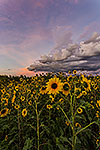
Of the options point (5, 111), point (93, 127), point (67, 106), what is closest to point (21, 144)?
point (5, 111)

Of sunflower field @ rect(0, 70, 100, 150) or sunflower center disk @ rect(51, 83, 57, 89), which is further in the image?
sunflower center disk @ rect(51, 83, 57, 89)

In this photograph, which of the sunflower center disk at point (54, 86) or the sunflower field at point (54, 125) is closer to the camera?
the sunflower field at point (54, 125)

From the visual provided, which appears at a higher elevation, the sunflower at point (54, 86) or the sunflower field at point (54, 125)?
the sunflower at point (54, 86)

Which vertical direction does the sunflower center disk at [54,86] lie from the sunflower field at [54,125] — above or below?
above

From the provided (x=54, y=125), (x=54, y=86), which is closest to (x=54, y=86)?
(x=54, y=86)

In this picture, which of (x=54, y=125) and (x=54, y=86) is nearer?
(x=54, y=86)

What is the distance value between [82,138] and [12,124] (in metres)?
1.96

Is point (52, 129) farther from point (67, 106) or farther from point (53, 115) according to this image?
point (67, 106)

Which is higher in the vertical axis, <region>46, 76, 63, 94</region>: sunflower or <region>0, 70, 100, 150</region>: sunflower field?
<region>46, 76, 63, 94</region>: sunflower

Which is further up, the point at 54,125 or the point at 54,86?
the point at 54,86

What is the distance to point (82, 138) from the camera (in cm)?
241

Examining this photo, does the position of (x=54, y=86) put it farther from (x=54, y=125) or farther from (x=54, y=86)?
(x=54, y=125)

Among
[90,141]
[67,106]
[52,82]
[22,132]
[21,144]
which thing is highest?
[52,82]

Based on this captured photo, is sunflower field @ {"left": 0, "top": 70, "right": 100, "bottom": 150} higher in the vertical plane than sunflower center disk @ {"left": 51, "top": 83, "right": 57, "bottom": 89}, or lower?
lower
